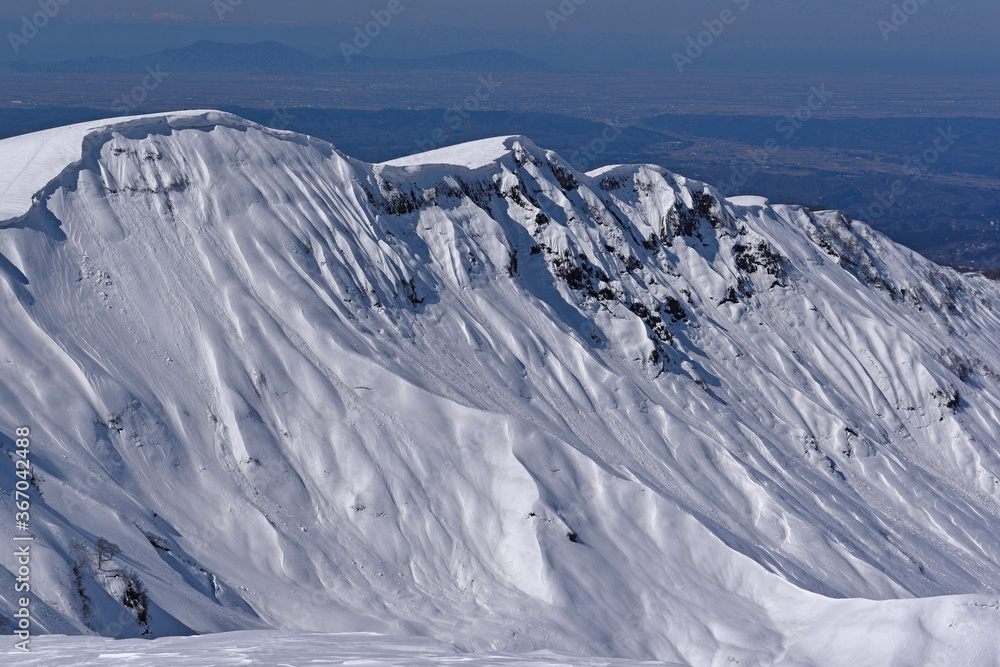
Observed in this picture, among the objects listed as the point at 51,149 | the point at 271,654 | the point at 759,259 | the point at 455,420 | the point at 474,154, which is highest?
the point at 51,149

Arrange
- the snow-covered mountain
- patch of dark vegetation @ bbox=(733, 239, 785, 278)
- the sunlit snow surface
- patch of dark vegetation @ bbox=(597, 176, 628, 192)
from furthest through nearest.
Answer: patch of dark vegetation @ bbox=(733, 239, 785, 278), patch of dark vegetation @ bbox=(597, 176, 628, 192), the snow-covered mountain, the sunlit snow surface

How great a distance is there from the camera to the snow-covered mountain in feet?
108

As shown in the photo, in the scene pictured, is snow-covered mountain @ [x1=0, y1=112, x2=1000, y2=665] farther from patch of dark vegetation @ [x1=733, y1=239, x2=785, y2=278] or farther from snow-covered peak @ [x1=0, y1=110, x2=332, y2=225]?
patch of dark vegetation @ [x1=733, y1=239, x2=785, y2=278]

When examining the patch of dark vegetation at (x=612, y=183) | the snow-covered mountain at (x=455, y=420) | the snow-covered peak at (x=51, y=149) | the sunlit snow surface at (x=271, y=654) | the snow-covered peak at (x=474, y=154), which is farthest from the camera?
the patch of dark vegetation at (x=612, y=183)

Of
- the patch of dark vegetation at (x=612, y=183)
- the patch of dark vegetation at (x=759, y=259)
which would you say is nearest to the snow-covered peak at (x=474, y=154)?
the patch of dark vegetation at (x=612, y=183)

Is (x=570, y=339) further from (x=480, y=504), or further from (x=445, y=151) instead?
(x=445, y=151)

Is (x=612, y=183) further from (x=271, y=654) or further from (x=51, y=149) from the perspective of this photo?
(x=271, y=654)

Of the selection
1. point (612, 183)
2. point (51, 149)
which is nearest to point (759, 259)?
point (612, 183)

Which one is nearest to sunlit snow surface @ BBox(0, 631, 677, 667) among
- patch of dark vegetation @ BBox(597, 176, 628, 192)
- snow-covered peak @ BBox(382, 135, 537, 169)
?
snow-covered peak @ BBox(382, 135, 537, 169)

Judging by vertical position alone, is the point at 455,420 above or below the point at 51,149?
below

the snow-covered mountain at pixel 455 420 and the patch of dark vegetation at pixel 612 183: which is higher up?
the patch of dark vegetation at pixel 612 183

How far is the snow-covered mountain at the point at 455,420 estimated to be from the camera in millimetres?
32875

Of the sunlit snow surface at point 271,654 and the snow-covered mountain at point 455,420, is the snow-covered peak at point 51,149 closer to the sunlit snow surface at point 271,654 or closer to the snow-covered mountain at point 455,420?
the snow-covered mountain at point 455,420

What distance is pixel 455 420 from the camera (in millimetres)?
43250
